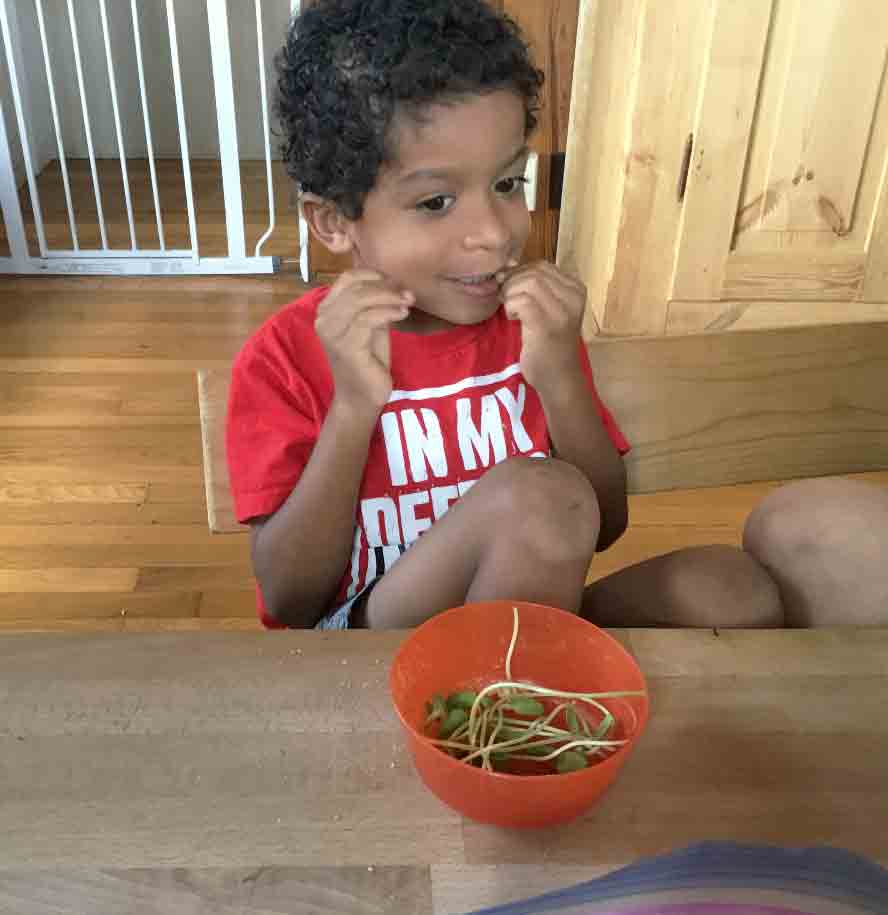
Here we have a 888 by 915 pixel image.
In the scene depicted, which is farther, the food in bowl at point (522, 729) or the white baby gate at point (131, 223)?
the white baby gate at point (131, 223)

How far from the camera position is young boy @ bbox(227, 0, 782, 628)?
0.82 metres

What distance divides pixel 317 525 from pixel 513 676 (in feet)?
1.06

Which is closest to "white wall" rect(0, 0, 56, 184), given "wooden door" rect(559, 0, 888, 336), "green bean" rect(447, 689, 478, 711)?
"wooden door" rect(559, 0, 888, 336)

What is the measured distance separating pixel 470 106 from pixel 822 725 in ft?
1.83

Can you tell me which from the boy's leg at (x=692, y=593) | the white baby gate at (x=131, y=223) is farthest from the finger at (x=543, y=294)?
the white baby gate at (x=131, y=223)

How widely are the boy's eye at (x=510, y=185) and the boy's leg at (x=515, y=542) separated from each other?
27 cm

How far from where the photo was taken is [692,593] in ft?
2.79

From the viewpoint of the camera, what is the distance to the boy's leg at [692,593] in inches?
32.0

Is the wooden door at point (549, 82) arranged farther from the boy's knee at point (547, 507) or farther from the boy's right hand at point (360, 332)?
the boy's knee at point (547, 507)

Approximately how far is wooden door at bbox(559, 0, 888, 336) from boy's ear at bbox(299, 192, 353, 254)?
3.28ft

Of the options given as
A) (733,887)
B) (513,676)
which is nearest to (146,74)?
(513,676)

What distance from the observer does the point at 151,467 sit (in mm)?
2154

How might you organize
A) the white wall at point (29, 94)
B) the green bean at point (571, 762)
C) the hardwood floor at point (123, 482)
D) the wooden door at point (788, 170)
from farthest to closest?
the white wall at point (29, 94) < the hardwood floor at point (123, 482) < the wooden door at point (788, 170) < the green bean at point (571, 762)

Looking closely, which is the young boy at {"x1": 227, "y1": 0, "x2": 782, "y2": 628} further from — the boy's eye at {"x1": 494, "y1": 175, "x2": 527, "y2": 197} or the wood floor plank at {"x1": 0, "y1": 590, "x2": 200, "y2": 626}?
the wood floor plank at {"x1": 0, "y1": 590, "x2": 200, "y2": 626}
